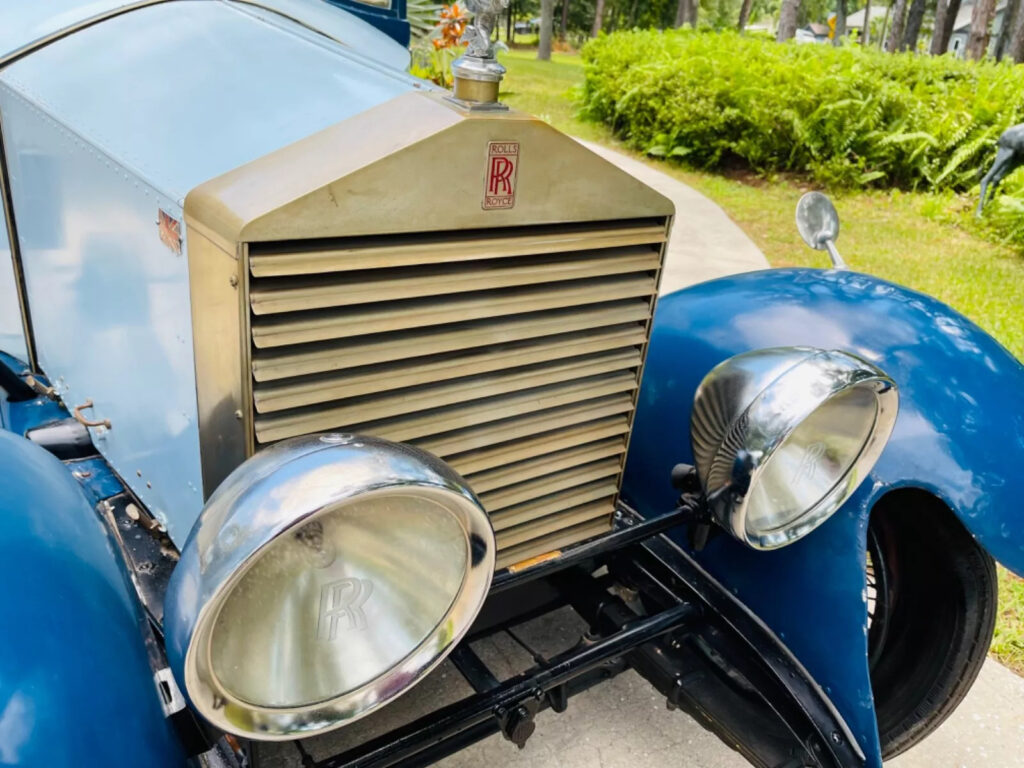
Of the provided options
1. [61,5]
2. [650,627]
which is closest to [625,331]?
[650,627]

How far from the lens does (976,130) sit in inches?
341

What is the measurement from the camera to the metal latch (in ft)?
4.46

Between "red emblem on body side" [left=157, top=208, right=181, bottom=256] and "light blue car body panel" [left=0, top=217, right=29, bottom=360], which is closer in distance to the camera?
"red emblem on body side" [left=157, top=208, right=181, bottom=256]

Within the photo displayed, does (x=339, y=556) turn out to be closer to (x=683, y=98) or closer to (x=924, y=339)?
(x=924, y=339)

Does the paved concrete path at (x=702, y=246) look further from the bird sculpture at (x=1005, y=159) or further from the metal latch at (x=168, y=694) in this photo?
the metal latch at (x=168, y=694)

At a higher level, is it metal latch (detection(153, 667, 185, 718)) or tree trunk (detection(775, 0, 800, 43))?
tree trunk (detection(775, 0, 800, 43))

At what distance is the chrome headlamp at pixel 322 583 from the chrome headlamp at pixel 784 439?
23.5 inches

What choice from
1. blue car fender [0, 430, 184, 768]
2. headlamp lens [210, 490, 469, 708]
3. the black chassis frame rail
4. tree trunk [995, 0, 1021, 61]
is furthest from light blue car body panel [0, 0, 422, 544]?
tree trunk [995, 0, 1021, 61]

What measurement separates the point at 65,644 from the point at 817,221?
245 centimetres

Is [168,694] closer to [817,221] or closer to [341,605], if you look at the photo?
[341,605]

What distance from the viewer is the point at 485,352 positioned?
1624mm

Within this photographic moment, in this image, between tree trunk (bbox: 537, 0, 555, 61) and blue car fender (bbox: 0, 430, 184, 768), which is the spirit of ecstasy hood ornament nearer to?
blue car fender (bbox: 0, 430, 184, 768)

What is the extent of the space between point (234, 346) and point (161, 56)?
0.91 m

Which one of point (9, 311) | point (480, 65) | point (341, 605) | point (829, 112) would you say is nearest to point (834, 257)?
point (480, 65)
